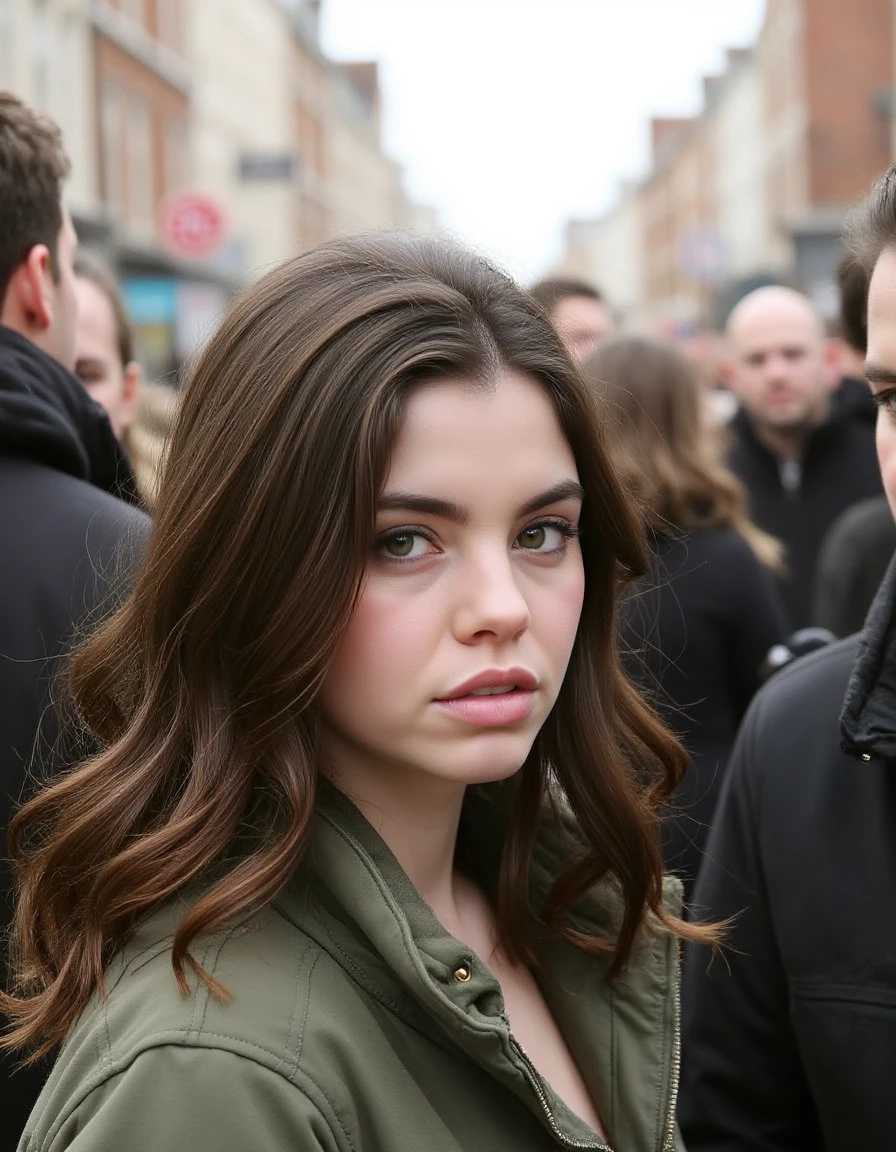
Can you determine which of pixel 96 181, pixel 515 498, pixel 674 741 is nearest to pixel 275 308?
pixel 515 498

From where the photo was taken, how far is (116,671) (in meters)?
1.85

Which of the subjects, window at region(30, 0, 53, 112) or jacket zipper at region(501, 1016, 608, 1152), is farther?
window at region(30, 0, 53, 112)

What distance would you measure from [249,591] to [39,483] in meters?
1.09

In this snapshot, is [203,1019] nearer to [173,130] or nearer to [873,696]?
[873,696]

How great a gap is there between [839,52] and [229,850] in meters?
39.4

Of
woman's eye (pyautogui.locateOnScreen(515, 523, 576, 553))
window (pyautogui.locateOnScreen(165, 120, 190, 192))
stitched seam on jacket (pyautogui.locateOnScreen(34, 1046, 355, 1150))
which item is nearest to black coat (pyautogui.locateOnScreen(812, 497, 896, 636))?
woman's eye (pyautogui.locateOnScreen(515, 523, 576, 553))

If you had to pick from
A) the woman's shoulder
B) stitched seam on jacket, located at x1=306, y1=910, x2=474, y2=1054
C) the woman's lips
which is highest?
the woman's lips

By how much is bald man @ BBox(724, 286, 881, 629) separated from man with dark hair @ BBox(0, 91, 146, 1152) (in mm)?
4222

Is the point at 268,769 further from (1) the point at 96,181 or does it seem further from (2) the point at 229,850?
(1) the point at 96,181

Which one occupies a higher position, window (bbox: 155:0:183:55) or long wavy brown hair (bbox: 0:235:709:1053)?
window (bbox: 155:0:183:55)

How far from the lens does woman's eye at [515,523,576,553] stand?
5.71 ft

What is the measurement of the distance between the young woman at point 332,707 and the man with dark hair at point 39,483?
0.52 meters

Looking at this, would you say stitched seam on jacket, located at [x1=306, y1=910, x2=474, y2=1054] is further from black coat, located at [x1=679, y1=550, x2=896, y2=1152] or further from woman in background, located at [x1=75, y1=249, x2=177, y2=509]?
woman in background, located at [x1=75, y1=249, x2=177, y2=509]

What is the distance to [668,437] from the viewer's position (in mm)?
4621
